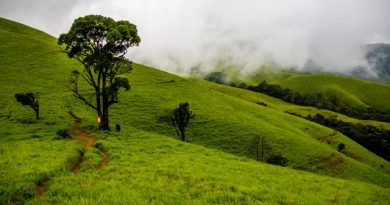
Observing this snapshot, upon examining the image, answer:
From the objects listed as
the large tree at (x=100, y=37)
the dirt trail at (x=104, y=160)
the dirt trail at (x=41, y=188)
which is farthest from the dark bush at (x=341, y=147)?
the dirt trail at (x=41, y=188)

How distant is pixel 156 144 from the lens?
42.6m

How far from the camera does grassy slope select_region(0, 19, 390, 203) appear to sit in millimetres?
21250

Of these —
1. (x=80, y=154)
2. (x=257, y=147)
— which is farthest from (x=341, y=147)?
(x=80, y=154)

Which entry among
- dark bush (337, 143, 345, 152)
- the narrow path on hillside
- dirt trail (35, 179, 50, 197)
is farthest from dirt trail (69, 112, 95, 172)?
dark bush (337, 143, 345, 152)

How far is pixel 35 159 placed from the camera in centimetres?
2783

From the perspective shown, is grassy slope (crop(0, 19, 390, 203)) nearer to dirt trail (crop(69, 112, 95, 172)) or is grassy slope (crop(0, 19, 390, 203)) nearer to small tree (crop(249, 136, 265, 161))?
dirt trail (crop(69, 112, 95, 172))

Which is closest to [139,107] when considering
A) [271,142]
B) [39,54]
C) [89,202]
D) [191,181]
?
[271,142]

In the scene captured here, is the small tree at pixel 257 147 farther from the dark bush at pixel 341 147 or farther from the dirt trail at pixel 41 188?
the dirt trail at pixel 41 188

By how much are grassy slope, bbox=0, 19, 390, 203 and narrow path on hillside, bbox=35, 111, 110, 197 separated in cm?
53

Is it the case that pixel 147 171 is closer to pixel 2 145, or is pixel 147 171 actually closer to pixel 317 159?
pixel 2 145

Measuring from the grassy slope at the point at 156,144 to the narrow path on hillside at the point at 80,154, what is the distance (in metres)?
0.53

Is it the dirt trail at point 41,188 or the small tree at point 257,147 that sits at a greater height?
the dirt trail at point 41,188

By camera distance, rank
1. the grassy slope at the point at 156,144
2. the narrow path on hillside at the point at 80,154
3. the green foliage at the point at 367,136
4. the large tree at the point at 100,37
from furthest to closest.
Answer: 1. the green foliage at the point at 367,136
2. the large tree at the point at 100,37
3. the grassy slope at the point at 156,144
4. the narrow path on hillside at the point at 80,154

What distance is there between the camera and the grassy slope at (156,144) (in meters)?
21.2
